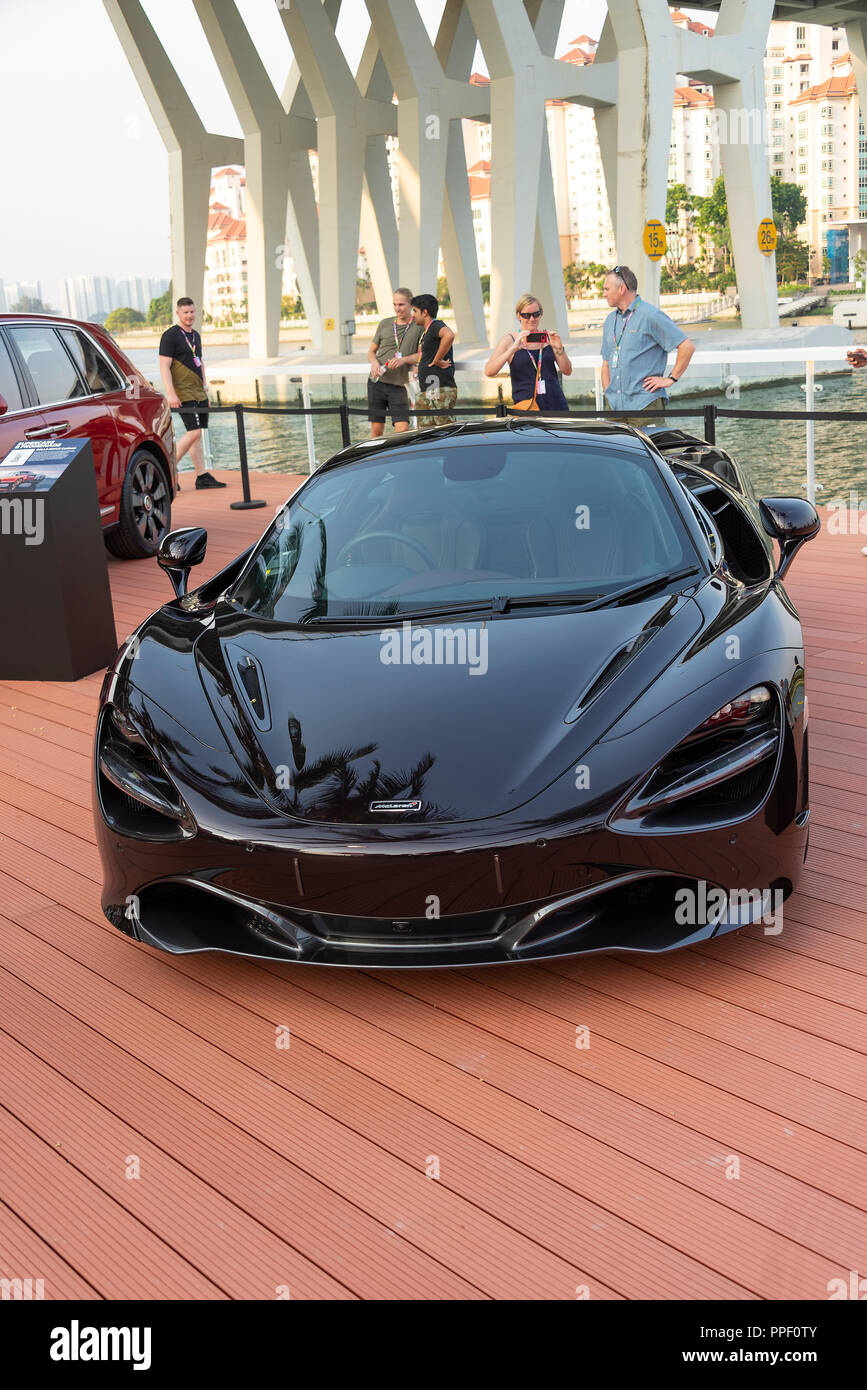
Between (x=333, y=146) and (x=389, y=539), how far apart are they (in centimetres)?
2905

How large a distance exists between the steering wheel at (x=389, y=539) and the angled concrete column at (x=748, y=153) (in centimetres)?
2726

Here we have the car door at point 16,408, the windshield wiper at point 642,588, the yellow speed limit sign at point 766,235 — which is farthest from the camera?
the yellow speed limit sign at point 766,235

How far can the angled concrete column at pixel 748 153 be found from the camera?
28250 millimetres

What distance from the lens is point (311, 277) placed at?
3662 cm

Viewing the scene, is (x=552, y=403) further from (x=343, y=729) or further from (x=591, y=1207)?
(x=591, y=1207)

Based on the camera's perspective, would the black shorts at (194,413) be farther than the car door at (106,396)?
Yes

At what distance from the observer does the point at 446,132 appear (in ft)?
98.3

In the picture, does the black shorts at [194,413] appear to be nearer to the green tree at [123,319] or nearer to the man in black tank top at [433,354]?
the man in black tank top at [433,354]

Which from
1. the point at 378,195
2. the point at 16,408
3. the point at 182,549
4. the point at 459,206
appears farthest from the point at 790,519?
the point at 378,195

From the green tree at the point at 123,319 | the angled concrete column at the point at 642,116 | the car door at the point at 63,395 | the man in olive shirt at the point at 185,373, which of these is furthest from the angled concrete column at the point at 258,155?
the green tree at the point at 123,319

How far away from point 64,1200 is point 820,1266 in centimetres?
149

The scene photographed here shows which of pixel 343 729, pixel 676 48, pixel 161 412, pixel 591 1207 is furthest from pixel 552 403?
pixel 676 48

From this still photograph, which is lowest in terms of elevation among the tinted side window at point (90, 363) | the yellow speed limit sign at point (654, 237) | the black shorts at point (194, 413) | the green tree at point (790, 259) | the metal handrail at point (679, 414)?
the metal handrail at point (679, 414)
